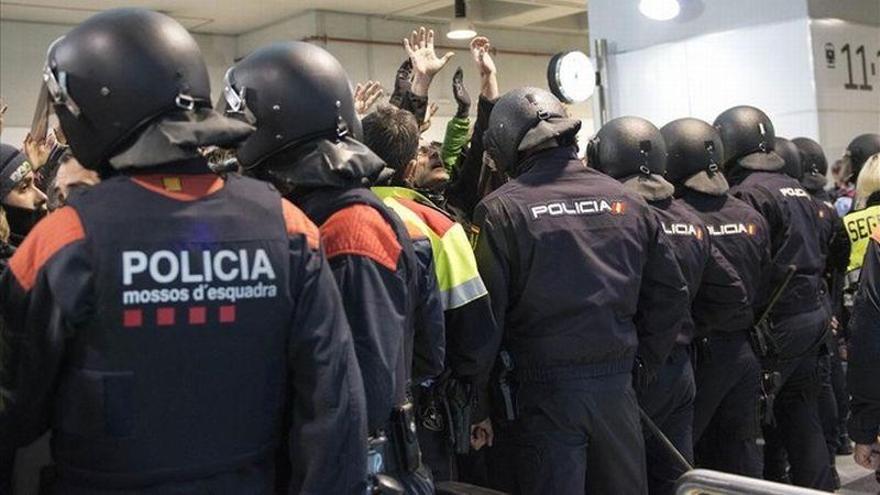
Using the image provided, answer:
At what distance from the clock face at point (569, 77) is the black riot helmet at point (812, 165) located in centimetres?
128

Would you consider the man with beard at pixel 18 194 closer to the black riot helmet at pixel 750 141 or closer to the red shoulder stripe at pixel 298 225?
the red shoulder stripe at pixel 298 225

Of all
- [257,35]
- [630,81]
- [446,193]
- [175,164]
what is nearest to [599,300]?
[446,193]

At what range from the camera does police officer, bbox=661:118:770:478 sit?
12.8 ft

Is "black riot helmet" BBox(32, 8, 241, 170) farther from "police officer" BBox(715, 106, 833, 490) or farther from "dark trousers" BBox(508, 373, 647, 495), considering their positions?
"police officer" BBox(715, 106, 833, 490)

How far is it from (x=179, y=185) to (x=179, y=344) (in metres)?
0.28

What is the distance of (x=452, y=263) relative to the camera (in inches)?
108

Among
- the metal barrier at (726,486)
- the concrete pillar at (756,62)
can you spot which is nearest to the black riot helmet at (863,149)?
the concrete pillar at (756,62)

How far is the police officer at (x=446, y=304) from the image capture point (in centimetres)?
275

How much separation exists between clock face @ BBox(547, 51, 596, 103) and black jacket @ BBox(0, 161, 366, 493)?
3237 millimetres

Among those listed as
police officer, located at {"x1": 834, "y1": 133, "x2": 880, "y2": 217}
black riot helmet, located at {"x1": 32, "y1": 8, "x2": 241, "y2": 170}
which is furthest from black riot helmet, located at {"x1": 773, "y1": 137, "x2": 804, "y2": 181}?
black riot helmet, located at {"x1": 32, "y1": 8, "x2": 241, "y2": 170}

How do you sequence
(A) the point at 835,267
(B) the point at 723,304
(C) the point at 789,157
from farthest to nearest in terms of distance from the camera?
(A) the point at 835,267, (C) the point at 789,157, (B) the point at 723,304

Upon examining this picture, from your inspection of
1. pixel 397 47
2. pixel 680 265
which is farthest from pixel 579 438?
pixel 397 47

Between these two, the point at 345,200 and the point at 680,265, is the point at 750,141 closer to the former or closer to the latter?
the point at 680,265

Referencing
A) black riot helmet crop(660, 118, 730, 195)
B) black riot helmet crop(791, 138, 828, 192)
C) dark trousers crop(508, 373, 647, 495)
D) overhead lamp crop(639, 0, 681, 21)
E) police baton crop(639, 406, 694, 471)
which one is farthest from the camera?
overhead lamp crop(639, 0, 681, 21)
